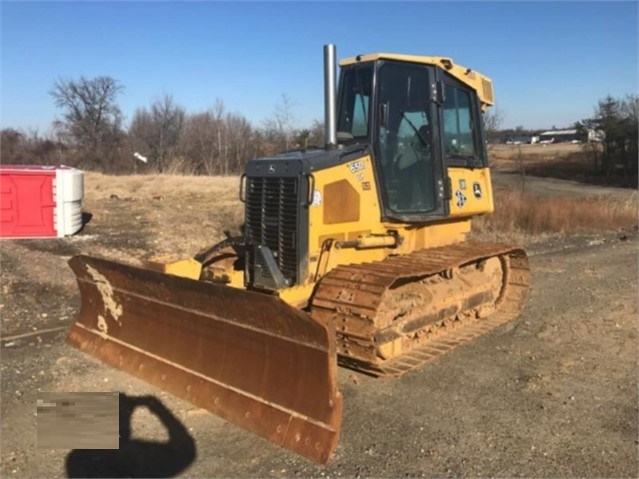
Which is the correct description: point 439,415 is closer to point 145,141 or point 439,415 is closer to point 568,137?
point 145,141

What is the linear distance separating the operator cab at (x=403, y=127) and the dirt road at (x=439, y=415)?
1.63 m

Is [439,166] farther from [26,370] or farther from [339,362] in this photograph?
[26,370]

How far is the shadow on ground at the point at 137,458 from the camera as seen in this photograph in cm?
406

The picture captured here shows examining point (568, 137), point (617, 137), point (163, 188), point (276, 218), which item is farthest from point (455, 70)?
point (568, 137)

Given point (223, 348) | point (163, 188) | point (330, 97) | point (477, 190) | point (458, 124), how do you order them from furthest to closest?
point (163, 188) → point (477, 190) → point (458, 124) → point (330, 97) → point (223, 348)

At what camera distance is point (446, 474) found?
399 centimetres

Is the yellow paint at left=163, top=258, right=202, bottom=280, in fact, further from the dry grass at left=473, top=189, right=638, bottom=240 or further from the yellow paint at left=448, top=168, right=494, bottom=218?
the dry grass at left=473, top=189, right=638, bottom=240

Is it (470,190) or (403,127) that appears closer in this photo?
(403,127)

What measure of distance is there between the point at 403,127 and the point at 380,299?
2129 mm

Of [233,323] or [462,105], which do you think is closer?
[233,323]

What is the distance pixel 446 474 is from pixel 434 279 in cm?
282

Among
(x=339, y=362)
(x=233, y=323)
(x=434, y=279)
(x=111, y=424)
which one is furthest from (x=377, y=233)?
(x=111, y=424)

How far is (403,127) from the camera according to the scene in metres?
6.43

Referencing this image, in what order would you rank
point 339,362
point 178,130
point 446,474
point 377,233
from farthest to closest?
point 178,130 < point 377,233 < point 339,362 < point 446,474
